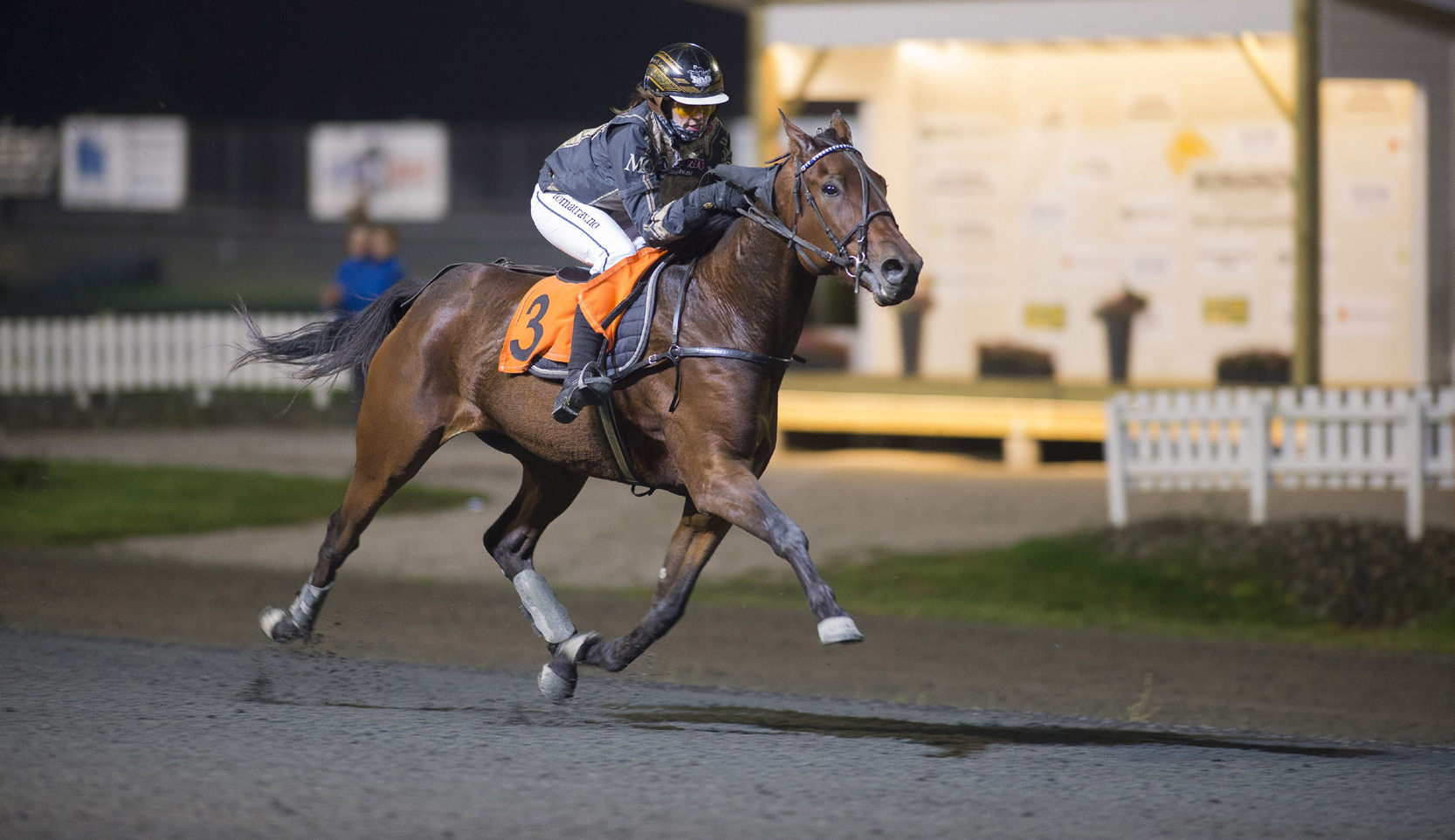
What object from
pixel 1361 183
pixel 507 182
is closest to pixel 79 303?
pixel 507 182

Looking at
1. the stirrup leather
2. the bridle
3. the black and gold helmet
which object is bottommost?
the stirrup leather

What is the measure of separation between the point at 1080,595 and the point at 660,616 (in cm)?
461

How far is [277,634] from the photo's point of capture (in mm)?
6926

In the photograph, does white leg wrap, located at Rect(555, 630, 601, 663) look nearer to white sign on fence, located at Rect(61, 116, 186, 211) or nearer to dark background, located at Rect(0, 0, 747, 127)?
dark background, located at Rect(0, 0, 747, 127)

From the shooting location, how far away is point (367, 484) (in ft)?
22.6

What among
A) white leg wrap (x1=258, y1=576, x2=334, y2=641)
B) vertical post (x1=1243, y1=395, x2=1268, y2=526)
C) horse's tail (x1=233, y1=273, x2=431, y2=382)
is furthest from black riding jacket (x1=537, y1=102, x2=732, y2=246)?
vertical post (x1=1243, y1=395, x2=1268, y2=526)

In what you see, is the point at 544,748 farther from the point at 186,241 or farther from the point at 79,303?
the point at 186,241

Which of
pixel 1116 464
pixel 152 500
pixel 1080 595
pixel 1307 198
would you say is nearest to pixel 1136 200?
pixel 1307 198

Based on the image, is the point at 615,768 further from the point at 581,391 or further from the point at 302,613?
the point at 302,613

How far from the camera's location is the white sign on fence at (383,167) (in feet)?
114

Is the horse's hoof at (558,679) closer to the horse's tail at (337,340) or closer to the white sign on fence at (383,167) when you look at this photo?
the horse's tail at (337,340)

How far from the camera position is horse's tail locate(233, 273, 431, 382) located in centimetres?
Answer: 716

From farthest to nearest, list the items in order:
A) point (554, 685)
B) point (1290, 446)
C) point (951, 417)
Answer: point (951, 417)
point (1290, 446)
point (554, 685)

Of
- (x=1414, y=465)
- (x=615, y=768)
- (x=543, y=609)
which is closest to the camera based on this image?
(x=615, y=768)
